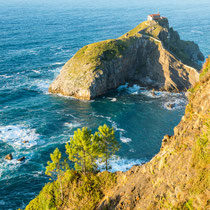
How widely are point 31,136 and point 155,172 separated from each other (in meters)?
55.5

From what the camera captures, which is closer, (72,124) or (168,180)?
(168,180)

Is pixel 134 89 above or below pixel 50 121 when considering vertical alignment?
above

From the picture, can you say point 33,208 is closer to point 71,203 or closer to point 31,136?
point 71,203

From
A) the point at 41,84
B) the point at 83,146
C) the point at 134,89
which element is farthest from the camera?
the point at 41,84

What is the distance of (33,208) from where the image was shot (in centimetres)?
4675

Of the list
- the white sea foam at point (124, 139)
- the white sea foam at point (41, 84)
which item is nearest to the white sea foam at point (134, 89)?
the white sea foam at point (124, 139)

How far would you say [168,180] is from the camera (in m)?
32.3

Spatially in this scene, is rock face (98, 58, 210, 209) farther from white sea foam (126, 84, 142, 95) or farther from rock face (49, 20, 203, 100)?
white sea foam (126, 84, 142, 95)

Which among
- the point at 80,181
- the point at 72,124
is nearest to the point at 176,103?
the point at 72,124

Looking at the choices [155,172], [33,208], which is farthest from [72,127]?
[155,172]

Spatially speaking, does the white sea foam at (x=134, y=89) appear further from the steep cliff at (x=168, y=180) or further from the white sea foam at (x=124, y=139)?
the steep cliff at (x=168, y=180)

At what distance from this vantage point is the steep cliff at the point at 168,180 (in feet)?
93.4

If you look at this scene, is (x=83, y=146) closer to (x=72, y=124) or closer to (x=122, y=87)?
(x=72, y=124)

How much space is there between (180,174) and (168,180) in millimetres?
2102
